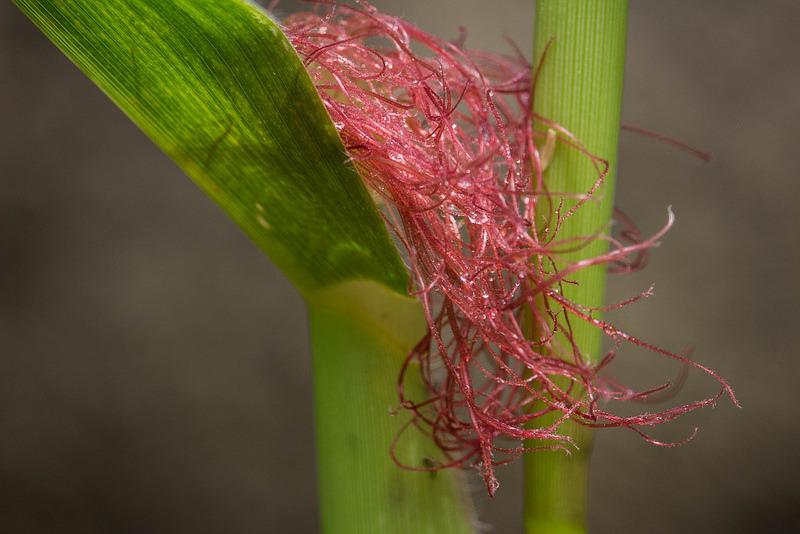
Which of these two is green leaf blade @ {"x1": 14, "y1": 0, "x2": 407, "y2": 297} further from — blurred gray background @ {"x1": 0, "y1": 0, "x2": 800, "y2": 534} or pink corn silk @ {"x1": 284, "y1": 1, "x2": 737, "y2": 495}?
blurred gray background @ {"x1": 0, "y1": 0, "x2": 800, "y2": 534}

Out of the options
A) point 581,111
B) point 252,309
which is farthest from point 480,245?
point 252,309

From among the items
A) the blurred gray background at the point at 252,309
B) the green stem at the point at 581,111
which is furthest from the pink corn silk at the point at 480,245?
the blurred gray background at the point at 252,309

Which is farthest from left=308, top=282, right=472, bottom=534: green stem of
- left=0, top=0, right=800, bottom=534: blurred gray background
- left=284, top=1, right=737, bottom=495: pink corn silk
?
left=0, top=0, right=800, bottom=534: blurred gray background

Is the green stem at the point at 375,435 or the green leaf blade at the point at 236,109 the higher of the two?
the green leaf blade at the point at 236,109

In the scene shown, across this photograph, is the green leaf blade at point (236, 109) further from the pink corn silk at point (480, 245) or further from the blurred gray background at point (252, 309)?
the blurred gray background at point (252, 309)

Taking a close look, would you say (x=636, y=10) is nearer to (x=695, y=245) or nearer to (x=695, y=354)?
(x=695, y=245)

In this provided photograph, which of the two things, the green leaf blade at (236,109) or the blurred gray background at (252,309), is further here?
the blurred gray background at (252,309)
